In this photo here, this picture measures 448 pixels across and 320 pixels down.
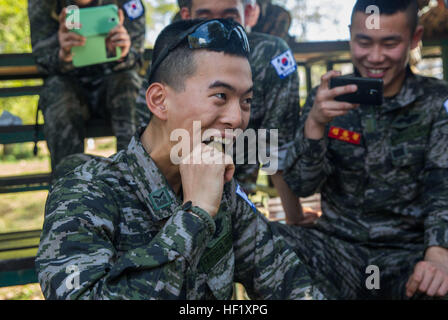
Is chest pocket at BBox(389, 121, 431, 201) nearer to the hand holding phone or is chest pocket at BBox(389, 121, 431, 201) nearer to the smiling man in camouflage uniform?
the hand holding phone

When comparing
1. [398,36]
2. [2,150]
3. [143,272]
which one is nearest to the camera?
[143,272]

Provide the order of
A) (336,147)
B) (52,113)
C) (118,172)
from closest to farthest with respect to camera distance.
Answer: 1. (118,172)
2. (336,147)
3. (52,113)

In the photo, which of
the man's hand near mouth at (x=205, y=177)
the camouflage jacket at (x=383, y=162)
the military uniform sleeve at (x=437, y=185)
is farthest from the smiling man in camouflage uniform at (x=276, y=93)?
the man's hand near mouth at (x=205, y=177)

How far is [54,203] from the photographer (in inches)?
47.0

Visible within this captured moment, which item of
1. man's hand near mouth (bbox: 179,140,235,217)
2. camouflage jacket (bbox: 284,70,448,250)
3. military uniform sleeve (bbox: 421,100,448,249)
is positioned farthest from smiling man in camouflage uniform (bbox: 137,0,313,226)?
man's hand near mouth (bbox: 179,140,235,217)

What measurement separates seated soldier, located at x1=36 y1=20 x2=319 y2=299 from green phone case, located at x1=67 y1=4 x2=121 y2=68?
3.20 ft

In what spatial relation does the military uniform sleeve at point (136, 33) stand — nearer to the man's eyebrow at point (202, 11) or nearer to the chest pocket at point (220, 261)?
the man's eyebrow at point (202, 11)

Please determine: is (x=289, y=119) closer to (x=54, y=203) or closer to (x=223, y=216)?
(x=223, y=216)

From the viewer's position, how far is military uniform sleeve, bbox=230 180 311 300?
1495 millimetres

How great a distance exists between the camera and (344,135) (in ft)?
7.66

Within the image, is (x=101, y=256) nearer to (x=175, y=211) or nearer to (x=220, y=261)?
(x=175, y=211)

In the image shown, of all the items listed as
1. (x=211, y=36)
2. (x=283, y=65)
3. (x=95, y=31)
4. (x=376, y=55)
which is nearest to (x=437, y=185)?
(x=376, y=55)
